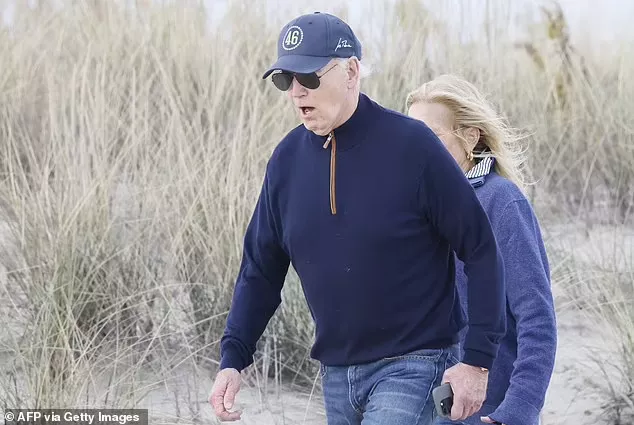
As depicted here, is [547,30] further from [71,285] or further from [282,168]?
[282,168]

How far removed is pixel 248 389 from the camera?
4992 mm

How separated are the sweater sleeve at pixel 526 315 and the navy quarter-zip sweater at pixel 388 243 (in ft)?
0.51

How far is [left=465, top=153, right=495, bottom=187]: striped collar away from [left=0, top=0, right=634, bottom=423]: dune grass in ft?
5.72

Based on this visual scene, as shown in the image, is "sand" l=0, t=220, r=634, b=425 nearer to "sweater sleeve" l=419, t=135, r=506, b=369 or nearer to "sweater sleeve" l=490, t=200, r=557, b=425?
"sweater sleeve" l=490, t=200, r=557, b=425

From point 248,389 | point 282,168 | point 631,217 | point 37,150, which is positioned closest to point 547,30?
point 631,217

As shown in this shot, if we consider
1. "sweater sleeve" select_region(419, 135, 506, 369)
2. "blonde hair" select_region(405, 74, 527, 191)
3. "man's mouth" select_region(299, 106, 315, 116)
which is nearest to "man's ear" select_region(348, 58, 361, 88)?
"man's mouth" select_region(299, 106, 315, 116)

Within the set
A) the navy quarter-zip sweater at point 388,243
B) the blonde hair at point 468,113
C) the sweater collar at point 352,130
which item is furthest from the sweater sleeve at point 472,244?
the blonde hair at point 468,113

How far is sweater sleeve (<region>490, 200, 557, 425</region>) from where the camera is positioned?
8.99 feet

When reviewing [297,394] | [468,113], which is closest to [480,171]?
[468,113]

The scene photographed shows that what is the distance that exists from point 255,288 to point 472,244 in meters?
0.59

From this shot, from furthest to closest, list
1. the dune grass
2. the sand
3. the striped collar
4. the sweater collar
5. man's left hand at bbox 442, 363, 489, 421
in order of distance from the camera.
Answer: the dune grass < the sand < the striped collar < the sweater collar < man's left hand at bbox 442, 363, 489, 421

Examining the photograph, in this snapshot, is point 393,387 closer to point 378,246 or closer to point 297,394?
point 378,246

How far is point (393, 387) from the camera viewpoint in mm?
2617

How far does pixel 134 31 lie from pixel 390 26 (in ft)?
5.61
